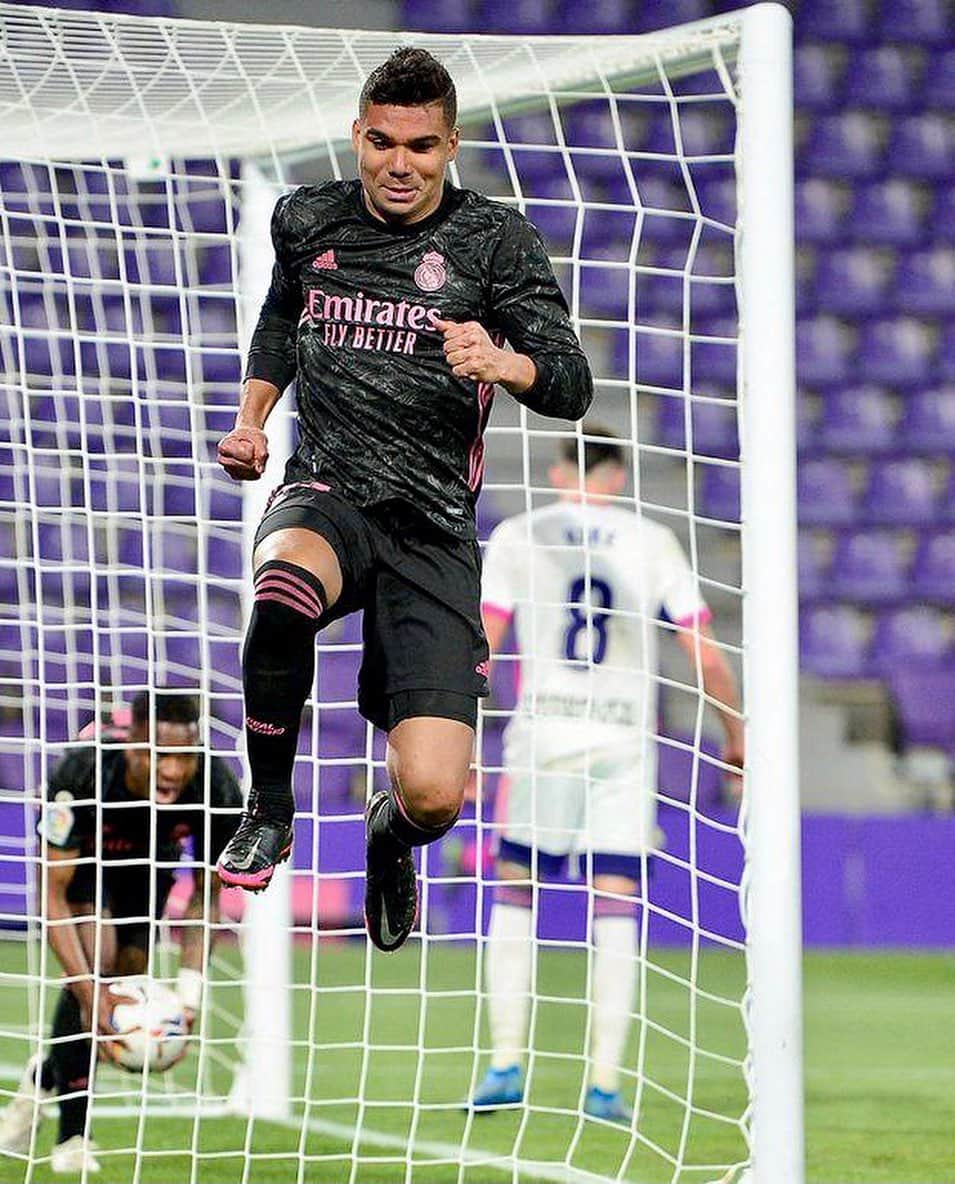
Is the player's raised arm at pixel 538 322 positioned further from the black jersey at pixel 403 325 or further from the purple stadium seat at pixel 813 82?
the purple stadium seat at pixel 813 82

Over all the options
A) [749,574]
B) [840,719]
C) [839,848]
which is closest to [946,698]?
[840,719]

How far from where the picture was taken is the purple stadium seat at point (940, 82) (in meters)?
12.4

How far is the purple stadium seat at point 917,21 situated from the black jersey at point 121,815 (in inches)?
340

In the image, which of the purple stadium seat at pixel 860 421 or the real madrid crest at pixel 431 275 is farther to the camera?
the purple stadium seat at pixel 860 421

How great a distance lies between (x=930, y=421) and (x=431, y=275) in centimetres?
857

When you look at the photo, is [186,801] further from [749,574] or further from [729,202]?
[729,202]

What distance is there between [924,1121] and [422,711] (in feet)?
8.62

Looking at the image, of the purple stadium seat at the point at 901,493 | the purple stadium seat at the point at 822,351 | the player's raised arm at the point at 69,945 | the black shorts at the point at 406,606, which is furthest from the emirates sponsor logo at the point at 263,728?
the purple stadium seat at the point at 822,351

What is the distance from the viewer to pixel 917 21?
12.5 m

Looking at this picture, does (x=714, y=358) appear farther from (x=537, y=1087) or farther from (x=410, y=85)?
(x=410, y=85)

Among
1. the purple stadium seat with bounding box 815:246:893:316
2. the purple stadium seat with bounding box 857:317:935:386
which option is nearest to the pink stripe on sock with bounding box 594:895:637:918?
the purple stadium seat with bounding box 857:317:935:386

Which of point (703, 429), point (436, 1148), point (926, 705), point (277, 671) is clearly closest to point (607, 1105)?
point (436, 1148)

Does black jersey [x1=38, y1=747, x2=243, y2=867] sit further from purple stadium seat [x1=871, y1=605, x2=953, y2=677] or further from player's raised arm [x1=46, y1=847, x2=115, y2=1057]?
purple stadium seat [x1=871, y1=605, x2=953, y2=677]

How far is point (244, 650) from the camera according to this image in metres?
3.53
